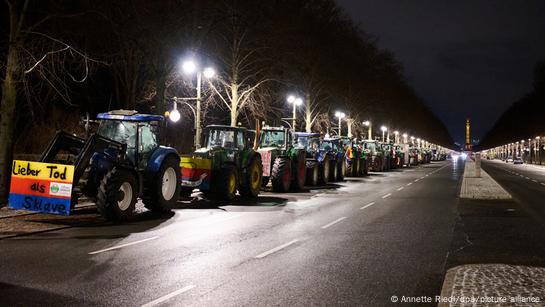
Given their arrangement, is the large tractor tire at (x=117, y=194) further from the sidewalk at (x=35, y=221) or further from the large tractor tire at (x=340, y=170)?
the large tractor tire at (x=340, y=170)

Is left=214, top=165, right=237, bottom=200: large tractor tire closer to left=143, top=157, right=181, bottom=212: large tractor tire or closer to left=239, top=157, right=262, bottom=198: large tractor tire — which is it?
left=239, top=157, right=262, bottom=198: large tractor tire

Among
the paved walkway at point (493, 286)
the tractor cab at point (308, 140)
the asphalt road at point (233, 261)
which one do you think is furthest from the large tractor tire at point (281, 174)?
the paved walkway at point (493, 286)

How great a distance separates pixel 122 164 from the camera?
14.1 metres

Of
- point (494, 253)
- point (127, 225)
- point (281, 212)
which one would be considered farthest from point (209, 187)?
point (494, 253)

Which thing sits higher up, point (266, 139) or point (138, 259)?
point (266, 139)

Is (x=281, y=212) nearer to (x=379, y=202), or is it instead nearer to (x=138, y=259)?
(x=379, y=202)

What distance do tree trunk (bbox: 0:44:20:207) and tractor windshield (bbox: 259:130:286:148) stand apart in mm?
11242

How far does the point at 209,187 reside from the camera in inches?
734

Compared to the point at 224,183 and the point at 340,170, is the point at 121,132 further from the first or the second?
the point at 340,170

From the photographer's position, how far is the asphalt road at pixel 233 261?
7.03m

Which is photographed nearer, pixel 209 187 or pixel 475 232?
pixel 475 232

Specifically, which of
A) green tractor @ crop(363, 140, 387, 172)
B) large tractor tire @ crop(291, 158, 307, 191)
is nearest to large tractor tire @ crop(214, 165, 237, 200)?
large tractor tire @ crop(291, 158, 307, 191)

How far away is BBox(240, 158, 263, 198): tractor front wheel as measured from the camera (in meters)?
20.4

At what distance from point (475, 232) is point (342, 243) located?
3.65 m
